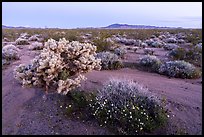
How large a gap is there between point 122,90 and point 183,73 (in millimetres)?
5080

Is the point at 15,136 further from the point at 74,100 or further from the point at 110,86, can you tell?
the point at 110,86

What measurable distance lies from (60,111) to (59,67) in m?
1.36

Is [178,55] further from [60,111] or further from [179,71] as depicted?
[60,111]

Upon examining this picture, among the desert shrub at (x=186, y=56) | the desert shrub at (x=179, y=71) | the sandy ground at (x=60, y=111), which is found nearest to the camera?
the sandy ground at (x=60, y=111)

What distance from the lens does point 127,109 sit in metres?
6.76

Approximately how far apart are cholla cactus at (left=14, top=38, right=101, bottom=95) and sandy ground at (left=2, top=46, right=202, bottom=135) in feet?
1.11

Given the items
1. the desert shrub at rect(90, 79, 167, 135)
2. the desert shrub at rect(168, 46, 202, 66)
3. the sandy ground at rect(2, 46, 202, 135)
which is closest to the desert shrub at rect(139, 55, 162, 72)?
the desert shrub at rect(168, 46, 202, 66)

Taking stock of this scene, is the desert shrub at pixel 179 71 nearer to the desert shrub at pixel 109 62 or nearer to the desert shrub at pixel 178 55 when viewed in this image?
the desert shrub at pixel 109 62

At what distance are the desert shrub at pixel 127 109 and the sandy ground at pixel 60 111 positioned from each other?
0.24m

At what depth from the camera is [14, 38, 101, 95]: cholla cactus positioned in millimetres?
7879

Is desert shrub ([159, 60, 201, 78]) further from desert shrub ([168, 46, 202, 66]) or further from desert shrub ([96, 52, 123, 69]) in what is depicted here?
desert shrub ([168, 46, 202, 66])

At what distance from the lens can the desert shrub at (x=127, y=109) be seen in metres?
6.60

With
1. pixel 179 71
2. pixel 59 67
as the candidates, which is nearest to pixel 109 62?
pixel 179 71

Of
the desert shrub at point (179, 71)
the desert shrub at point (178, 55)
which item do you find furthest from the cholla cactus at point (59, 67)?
the desert shrub at point (178, 55)
